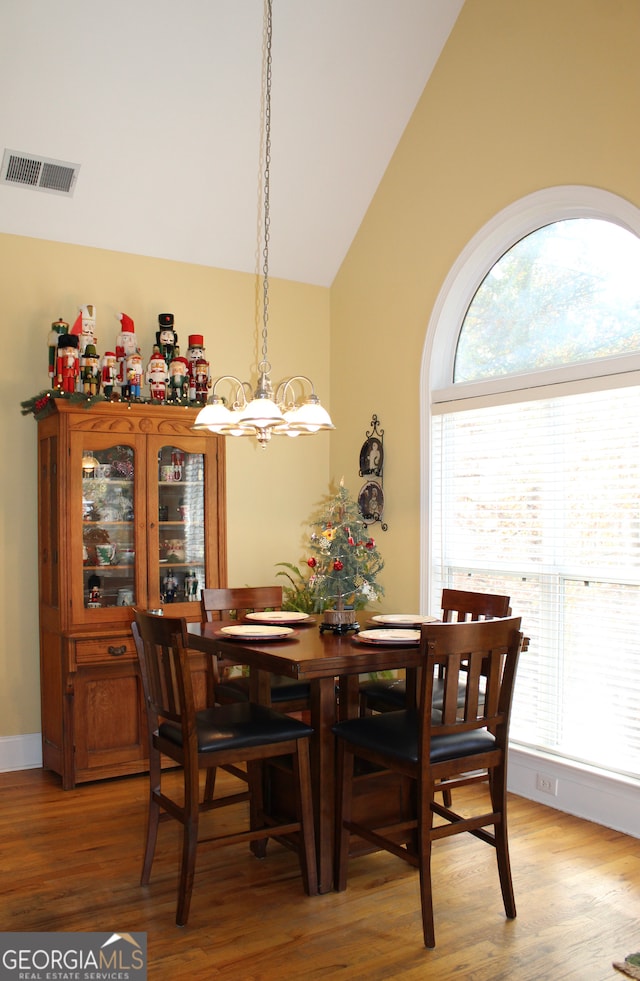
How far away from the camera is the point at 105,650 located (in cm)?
421

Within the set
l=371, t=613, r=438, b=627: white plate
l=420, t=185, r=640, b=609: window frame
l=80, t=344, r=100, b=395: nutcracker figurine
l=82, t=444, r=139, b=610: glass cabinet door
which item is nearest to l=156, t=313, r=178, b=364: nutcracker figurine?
l=80, t=344, r=100, b=395: nutcracker figurine

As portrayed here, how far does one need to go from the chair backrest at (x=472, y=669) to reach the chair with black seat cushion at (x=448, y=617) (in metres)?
0.58

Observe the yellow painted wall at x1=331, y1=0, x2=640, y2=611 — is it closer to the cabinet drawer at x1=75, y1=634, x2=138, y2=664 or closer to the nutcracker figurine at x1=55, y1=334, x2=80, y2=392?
the cabinet drawer at x1=75, y1=634, x2=138, y2=664

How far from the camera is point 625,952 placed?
8.39ft

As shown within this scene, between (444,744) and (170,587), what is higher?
(170,587)

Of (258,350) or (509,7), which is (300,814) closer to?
(258,350)

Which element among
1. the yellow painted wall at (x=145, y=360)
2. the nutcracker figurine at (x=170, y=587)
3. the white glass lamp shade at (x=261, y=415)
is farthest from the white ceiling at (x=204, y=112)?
the white glass lamp shade at (x=261, y=415)

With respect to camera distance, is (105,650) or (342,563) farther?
(105,650)

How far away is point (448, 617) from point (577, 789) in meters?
0.95

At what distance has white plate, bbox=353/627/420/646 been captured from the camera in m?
3.02

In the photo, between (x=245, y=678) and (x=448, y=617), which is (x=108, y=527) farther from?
(x=448, y=617)

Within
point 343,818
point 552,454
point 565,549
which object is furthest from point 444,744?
point 552,454

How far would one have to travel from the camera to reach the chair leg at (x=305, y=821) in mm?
2945

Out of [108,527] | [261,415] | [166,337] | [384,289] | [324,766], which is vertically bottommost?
[324,766]
